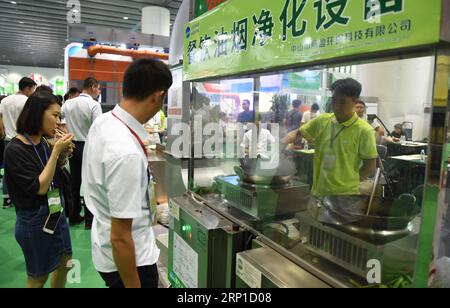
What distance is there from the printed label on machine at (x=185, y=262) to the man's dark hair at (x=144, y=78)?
0.83 meters

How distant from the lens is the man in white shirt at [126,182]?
3.49ft

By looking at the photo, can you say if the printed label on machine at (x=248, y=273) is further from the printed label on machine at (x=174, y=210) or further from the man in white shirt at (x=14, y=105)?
the man in white shirt at (x=14, y=105)

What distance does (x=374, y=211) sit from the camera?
1187 mm

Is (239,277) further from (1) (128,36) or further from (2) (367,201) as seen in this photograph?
(1) (128,36)

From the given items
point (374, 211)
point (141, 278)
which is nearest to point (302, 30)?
point (374, 211)

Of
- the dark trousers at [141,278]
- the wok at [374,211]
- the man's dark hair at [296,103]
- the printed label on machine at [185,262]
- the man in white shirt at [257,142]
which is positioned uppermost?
the man's dark hair at [296,103]

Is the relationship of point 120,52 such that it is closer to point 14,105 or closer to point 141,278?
point 14,105

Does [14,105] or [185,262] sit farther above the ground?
[14,105]

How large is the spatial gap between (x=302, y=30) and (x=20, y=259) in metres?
2.93

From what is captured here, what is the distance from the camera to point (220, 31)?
1691 millimetres

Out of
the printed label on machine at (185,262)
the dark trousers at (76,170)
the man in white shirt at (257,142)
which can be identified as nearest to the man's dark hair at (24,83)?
the dark trousers at (76,170)
